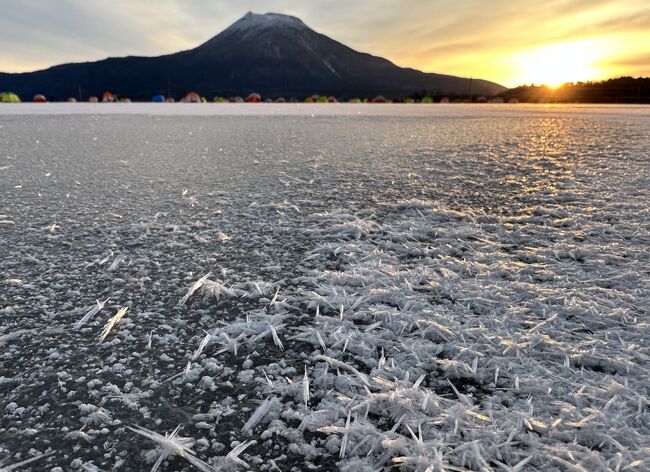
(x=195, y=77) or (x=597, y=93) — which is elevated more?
(x=195, y=77)

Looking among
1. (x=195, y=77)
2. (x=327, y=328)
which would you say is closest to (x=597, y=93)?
(x=327, y=328)

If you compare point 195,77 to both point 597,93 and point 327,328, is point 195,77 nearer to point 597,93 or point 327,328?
point 597,93

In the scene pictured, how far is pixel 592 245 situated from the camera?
195 centimetres

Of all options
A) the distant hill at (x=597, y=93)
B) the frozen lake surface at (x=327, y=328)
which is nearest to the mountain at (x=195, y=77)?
the distant hill at (x=597, y=93)

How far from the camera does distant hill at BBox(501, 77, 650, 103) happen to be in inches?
1161

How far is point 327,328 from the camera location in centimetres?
133

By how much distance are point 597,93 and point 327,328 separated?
43.8m

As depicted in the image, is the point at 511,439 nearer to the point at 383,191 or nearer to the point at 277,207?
the point at 277,207

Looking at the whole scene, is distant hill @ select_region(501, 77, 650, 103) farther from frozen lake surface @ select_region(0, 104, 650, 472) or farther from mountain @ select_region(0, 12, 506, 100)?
mountain @ select_region(0, 12, 506, 100)

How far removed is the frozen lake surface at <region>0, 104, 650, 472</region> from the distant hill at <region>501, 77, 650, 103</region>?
32.9 meters

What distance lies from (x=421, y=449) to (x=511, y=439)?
0.65 feet

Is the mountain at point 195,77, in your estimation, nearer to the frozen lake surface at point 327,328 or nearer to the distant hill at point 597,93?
the distant hill at point 597,93

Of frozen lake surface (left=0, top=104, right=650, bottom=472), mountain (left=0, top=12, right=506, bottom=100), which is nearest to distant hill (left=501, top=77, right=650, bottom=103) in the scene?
frozen lake surface (left=0, top=104, right=650, bottom=472)

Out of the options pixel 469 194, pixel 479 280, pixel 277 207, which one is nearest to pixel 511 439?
pixel 479 280
